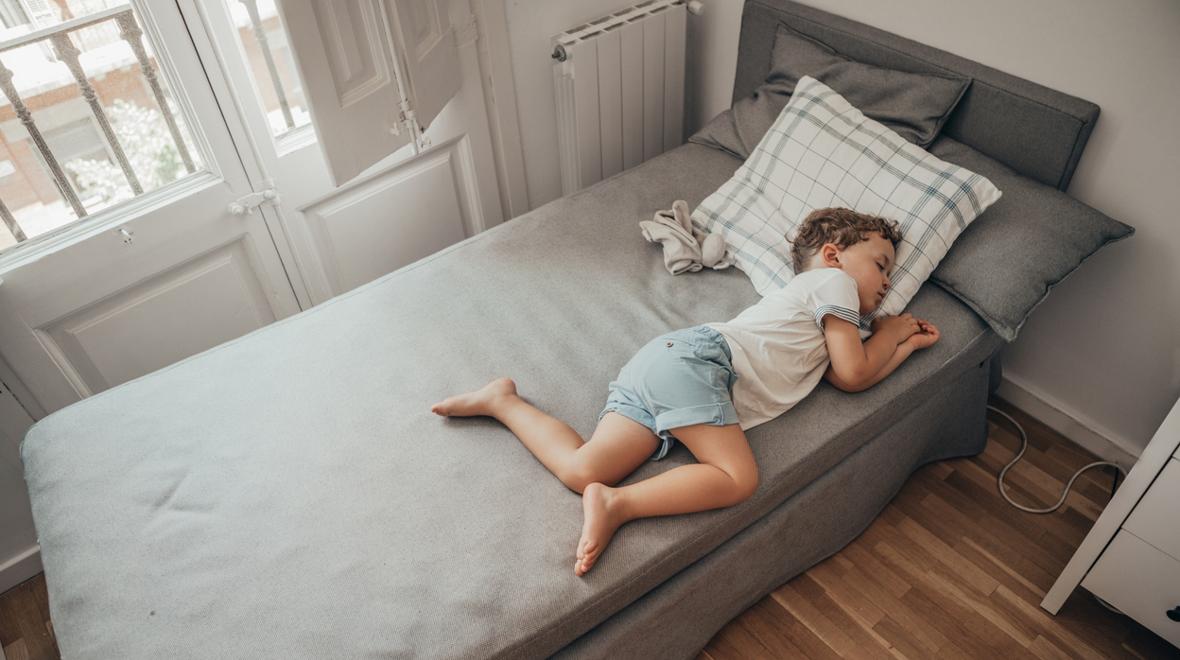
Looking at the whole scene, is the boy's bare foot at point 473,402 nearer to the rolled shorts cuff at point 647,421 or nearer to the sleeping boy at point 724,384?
the sleeping boy at point 724,384

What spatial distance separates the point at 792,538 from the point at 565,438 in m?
0.54

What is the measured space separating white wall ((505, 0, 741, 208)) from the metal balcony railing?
90 centimetres

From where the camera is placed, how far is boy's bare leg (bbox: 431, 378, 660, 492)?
4.41 ft

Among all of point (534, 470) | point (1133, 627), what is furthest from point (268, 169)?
point (1133, 627)

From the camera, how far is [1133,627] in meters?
1.63

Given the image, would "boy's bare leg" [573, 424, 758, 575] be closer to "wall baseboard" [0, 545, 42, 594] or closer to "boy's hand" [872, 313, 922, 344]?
"boy's hand" [872, 313, 922, 344]

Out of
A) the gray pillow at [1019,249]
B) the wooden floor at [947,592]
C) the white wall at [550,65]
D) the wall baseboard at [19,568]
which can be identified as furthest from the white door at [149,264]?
the gray pillow at [1019,249]

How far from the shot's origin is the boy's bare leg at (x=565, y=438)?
1344mm

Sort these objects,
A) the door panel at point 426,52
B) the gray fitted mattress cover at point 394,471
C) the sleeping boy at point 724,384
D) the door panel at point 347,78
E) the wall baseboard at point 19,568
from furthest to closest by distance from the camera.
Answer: the wall baseboard at point 19,568
the door panel at point 426,52
the door panel at point 347,78
the sleeping boy at point 724,384
the gray fitted mattress cover at point 394,471

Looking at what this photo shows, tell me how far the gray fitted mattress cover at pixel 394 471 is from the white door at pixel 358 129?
35 centimetres

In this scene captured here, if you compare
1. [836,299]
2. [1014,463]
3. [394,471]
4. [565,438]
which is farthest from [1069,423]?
[394,471]

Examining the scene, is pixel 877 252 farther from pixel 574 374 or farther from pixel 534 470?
pixel 534 470

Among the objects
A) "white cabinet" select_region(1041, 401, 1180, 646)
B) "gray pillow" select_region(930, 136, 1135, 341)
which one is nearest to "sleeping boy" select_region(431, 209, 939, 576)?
"gray pillow" select_region(930, 136, 1135, 341)

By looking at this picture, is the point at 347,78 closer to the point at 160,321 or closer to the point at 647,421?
the point at 160,321
